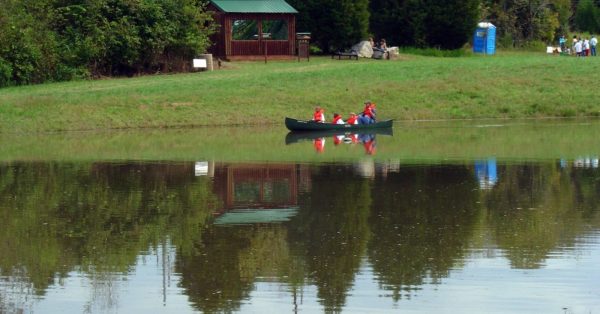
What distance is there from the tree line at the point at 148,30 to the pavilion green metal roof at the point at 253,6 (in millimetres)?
1036

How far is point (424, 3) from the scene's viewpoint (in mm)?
67312

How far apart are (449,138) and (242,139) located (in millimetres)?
6656

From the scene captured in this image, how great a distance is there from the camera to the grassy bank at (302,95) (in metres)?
44.6

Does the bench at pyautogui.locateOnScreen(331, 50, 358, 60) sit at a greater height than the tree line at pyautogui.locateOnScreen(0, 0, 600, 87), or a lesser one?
lesser

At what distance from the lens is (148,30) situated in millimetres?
55094

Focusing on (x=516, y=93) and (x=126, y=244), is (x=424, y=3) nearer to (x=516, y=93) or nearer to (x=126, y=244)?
(x=516, y=93)

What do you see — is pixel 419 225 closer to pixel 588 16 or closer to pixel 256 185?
pixel 256 185

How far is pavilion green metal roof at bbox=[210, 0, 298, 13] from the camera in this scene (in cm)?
6091

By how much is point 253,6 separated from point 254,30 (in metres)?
1.41

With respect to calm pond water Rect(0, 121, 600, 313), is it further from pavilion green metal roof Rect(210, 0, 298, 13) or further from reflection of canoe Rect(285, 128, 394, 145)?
pavilion green metal roof Rect(210, 0, 298, 13)

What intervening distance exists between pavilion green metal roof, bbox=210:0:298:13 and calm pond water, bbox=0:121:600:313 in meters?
25.6

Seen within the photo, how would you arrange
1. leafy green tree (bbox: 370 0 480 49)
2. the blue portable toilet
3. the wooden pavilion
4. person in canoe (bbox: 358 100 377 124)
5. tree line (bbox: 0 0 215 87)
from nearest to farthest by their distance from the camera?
person in canoe (bbox: 358 100 377 124)
tree line (bbox: 0 0 215 87)
the wooden pavilion
leafy green tree (bbox: 370 0 480 49)
the blue portable toilet

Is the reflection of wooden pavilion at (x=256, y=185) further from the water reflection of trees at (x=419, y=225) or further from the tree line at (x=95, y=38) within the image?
the tree line at (x=95, y=38)

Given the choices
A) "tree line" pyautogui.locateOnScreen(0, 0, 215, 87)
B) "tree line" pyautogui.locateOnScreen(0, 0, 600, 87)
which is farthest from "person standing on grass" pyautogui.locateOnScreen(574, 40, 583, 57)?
"tree line" pyautogui.locateOnScreen(0, 0, 215, 87)
